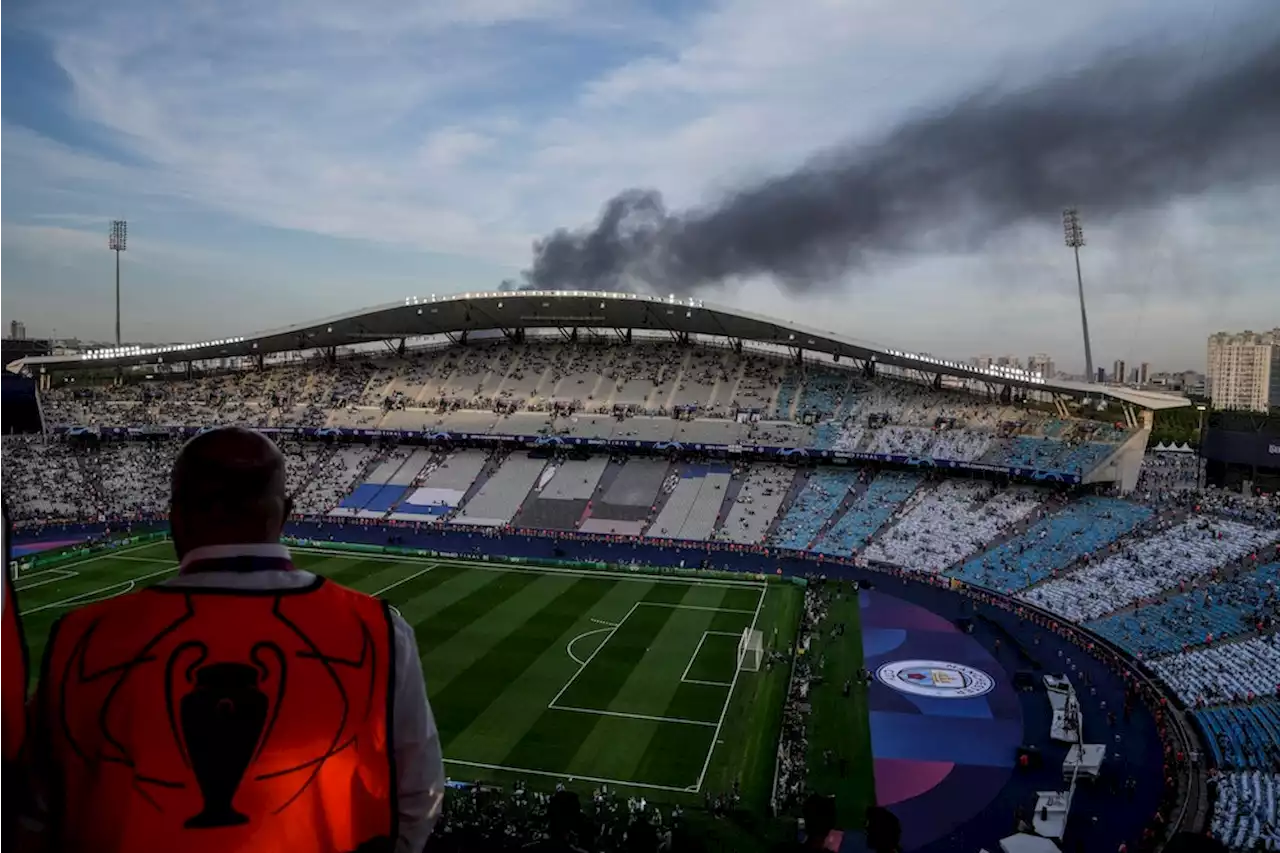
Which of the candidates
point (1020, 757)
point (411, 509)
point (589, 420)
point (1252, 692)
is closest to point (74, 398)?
point (411, 509)

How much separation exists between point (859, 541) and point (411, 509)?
102 ft

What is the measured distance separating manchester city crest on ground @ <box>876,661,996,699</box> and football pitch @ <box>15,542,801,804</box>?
435 centimetres

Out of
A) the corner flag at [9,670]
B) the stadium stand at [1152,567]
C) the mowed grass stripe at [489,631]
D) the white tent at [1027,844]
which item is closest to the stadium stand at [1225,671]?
the stadium stand at [1152,567]

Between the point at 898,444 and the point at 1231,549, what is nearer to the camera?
the point at 1231,549

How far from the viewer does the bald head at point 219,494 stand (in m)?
2.90

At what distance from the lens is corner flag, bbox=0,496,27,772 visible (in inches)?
91.6

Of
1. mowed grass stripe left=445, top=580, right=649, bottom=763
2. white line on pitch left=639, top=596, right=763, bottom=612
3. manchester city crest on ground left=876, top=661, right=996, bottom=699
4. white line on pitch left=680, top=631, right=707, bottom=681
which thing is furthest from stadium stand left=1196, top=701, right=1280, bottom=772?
mowed grass stripe left=445, top=580, right=649, bottom=763

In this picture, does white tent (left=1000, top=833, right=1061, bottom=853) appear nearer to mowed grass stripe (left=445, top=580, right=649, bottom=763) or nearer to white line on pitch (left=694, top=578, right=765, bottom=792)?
white line on pitch (left=694, top=578, right=765, bottom=792)

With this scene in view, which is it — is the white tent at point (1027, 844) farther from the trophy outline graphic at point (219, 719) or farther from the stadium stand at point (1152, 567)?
the trophy outline graphic at point (219, 719)

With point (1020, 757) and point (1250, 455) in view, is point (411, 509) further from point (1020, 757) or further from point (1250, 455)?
point (1250, 455)

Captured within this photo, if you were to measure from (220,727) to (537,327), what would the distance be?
257ft

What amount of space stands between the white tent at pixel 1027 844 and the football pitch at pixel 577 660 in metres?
6.23

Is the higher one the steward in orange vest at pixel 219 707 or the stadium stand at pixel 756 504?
the steward in orange vest at pixel 219 707

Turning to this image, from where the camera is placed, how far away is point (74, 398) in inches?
3004
